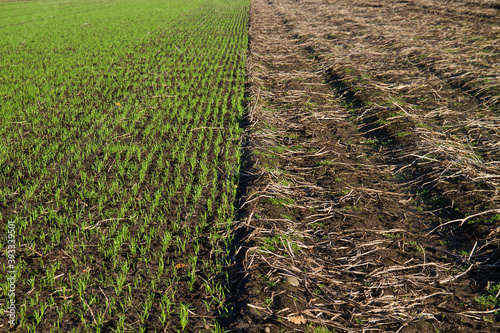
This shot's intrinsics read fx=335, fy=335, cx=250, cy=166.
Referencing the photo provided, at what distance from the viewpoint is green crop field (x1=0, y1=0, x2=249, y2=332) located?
2.89 meters

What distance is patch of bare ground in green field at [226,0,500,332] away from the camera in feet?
9.28

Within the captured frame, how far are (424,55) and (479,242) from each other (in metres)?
8.05

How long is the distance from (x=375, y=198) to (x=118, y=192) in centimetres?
334

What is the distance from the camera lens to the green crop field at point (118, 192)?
289cm

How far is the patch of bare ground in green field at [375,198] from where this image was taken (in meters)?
2.83

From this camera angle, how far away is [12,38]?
15789mm

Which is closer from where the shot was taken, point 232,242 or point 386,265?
point 386,265

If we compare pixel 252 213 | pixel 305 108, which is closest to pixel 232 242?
pixel 252 213

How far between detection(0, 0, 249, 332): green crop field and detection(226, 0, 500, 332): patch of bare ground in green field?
1.60 ft

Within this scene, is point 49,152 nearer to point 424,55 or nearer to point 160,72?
point 160,72

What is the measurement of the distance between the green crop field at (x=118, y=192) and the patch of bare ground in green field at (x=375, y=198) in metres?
0.49

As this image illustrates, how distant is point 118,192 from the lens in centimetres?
440

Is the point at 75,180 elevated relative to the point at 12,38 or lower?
lower

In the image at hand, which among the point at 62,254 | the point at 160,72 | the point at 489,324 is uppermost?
the point at 160,72
